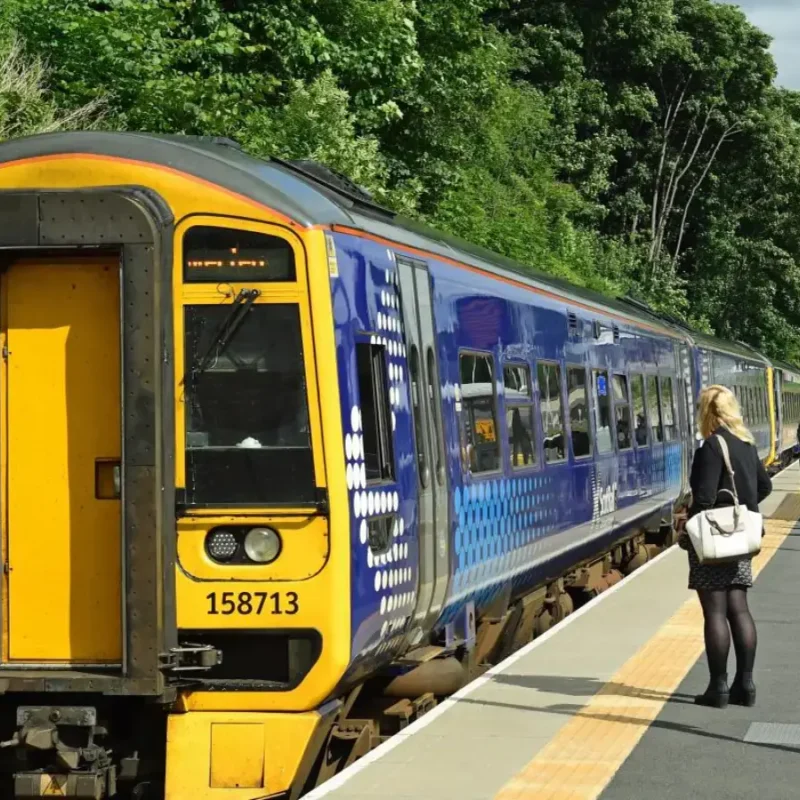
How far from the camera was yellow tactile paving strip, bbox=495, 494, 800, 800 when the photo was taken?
6.93 metres

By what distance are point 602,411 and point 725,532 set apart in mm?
6393

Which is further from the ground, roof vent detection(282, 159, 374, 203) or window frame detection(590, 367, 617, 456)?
roof vent detection(282, 159, 374, 203)

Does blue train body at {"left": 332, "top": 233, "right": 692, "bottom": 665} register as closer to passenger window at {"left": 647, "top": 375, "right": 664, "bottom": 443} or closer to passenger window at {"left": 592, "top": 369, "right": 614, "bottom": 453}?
passenger window at {"left": 592, "top": 369, "right": 614, "bottom": 453}

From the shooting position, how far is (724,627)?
29.0 ft

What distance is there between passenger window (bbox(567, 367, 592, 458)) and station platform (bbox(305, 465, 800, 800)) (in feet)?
5.14

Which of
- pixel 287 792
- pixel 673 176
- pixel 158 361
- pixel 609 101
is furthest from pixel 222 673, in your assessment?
pixel 673 176

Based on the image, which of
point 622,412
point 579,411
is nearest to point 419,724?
point 579,411

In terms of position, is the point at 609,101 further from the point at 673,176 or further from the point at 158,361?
the point at 158,361

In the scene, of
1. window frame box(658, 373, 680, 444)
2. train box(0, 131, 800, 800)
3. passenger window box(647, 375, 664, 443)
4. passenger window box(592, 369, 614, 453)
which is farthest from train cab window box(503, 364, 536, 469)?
window frame box(658, 373, 680, 444)

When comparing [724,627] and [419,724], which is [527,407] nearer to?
[724,627]

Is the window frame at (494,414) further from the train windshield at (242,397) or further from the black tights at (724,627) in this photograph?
the train windshield at (242,397)

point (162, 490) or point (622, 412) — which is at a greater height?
point (622, 412)

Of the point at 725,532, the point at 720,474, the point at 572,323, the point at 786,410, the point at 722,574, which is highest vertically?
the point at 786,410

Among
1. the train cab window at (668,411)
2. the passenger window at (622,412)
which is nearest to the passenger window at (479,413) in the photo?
the passenger window at (622,412)
